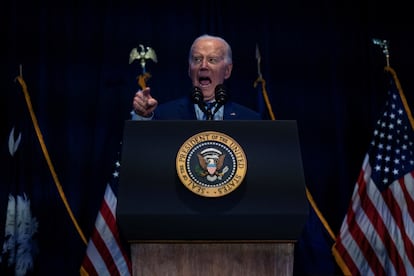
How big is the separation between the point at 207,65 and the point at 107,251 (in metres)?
1.54

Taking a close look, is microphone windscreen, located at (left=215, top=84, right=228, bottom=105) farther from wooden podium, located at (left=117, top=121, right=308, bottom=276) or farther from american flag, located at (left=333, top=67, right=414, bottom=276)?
american flag, located at (left=333, top=67, right=414, bottom=276)

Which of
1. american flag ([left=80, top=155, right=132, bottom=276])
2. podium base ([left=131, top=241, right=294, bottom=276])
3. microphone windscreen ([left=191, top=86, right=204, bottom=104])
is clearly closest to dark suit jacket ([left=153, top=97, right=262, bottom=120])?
microphone windscreen ([left=191, top=86, right=204, bottom=104])

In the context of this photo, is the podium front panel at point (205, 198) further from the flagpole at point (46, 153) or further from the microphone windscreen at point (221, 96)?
the flagpole at point (46, 153)

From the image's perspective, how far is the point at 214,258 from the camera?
1.73m

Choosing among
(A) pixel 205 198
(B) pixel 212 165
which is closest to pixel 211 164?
(B) pixel 212 165

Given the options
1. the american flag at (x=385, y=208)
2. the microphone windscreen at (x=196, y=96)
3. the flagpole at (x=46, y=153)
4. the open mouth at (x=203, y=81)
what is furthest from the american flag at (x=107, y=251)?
the microphone windscreen at (x=196, y=96)

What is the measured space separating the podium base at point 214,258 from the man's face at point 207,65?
49.6 inches

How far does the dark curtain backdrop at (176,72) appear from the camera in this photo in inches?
165

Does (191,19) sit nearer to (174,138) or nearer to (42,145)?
(42,145)

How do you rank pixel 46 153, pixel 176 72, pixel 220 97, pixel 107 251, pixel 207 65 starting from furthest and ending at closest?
pixel 176 72
pixel 46 153
pixel 107 251
pixel 207 65
pixel 220 97

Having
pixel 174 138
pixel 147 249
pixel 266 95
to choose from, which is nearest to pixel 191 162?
pixel 174 138

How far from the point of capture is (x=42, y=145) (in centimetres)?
401

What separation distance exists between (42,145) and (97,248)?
34.6 inches

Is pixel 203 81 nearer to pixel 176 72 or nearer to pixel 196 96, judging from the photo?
pixel 196 96
